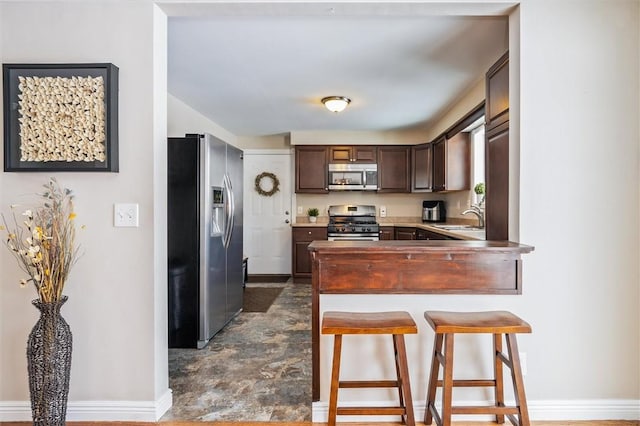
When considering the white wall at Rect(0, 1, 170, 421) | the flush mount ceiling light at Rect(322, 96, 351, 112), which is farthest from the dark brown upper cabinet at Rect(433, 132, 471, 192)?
the white wall at Rect(0, 1, 170, 421)

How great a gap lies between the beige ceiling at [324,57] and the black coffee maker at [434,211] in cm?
150

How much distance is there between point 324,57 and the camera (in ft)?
9.50

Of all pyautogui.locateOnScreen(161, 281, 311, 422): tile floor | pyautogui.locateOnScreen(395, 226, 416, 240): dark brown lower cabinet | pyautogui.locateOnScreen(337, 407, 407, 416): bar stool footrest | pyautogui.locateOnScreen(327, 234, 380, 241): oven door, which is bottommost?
pyautogui.locateOnScreen(161, 281, 311, 422): tile floor

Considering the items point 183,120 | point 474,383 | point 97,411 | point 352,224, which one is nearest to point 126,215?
point 97,411

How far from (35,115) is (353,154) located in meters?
4.23

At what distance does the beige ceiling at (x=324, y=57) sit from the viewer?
2330 millimetres

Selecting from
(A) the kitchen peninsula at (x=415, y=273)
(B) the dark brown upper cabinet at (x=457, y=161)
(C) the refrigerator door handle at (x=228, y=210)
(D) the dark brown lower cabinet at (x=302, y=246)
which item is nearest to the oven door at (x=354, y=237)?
(D) the dark brown lower cabinet at (x=302, y=246)

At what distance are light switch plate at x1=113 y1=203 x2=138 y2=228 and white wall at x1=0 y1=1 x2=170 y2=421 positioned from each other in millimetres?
35

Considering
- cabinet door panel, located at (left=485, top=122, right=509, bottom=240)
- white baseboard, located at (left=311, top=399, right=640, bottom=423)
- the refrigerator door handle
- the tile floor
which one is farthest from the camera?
the refrigerator door handle

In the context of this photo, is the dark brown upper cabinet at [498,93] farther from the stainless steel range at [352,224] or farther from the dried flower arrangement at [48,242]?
the stainless steel range at [352,224]

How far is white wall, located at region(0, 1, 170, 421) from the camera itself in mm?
1961

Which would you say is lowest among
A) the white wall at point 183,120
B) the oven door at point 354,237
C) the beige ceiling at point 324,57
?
the oven door at point 354,237

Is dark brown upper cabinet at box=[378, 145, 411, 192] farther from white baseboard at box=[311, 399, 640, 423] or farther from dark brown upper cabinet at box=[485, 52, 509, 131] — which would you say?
white baseboard at box=[311, 399, 640, 423]

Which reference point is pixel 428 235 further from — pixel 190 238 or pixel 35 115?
pixel 35 115
